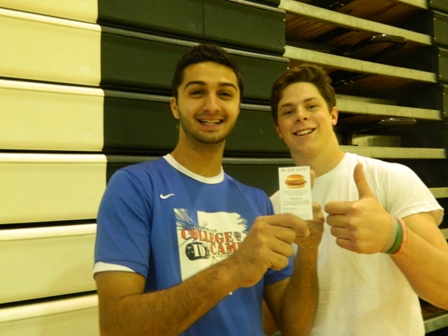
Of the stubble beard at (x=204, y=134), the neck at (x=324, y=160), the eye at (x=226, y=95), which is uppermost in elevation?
the eye at (x=226, y=95)

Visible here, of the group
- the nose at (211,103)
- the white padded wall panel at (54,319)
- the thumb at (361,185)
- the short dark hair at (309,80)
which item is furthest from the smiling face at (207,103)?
the white padded wall panel at (54,319)

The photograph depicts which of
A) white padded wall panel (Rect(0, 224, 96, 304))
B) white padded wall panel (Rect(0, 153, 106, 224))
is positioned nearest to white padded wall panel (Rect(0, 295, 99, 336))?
white padded wall panel (Rect(0, 224, 96, 304))

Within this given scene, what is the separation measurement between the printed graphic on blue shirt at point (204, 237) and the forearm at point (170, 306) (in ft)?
0.40

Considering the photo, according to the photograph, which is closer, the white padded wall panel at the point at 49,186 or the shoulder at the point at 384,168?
the shoulder at the point at 384,168

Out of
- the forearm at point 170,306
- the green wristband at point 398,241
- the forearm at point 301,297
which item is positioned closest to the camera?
the forearm at point 170,306

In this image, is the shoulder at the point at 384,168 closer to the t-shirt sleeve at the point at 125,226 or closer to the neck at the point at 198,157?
the neck at the point at 198,157

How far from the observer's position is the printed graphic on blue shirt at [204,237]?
990mm

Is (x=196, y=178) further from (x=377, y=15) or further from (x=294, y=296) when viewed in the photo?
(x=377, y=15)

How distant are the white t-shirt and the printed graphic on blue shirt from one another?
30cm

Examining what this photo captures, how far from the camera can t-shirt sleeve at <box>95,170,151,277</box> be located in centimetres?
90

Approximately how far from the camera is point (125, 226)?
3.04 ft

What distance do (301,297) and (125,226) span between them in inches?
20.8

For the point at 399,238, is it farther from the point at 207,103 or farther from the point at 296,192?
the point at 207,103

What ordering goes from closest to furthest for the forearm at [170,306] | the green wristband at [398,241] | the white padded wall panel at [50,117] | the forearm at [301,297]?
the forearm at [170,306] → the green wristband at [398,241] → the forearm at [301,297] → the white padded wall panel at [50,117]
